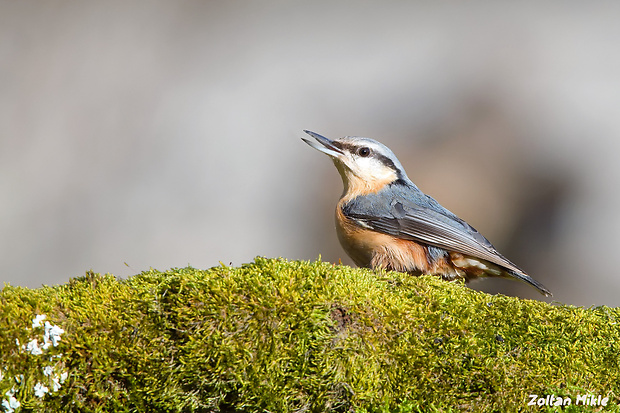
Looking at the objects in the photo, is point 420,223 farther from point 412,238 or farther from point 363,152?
point 363,152

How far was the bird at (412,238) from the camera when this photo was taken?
3836 mm

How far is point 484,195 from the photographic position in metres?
5.81

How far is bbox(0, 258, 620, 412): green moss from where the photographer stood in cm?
202

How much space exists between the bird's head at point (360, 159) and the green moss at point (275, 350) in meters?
2.15

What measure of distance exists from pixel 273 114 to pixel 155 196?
146 centimetres

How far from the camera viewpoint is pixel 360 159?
4.44 metres

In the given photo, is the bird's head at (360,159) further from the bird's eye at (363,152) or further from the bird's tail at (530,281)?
the bird's tail at (530,281)

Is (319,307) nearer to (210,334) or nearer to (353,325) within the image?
(353,325)

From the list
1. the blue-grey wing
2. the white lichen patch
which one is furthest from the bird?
the white lichen patch

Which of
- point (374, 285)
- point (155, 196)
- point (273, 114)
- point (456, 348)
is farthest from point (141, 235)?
point (456, 348)

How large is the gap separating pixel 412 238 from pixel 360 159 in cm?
84

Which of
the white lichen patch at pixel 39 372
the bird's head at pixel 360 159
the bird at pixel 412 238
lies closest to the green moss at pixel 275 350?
the white lichen patch at pixel 39 372

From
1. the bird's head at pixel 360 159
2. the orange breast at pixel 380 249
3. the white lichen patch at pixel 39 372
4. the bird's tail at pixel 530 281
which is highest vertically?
the bird's head at pixel 360 159

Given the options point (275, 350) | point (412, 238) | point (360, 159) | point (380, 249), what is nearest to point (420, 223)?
point (412, 238)
